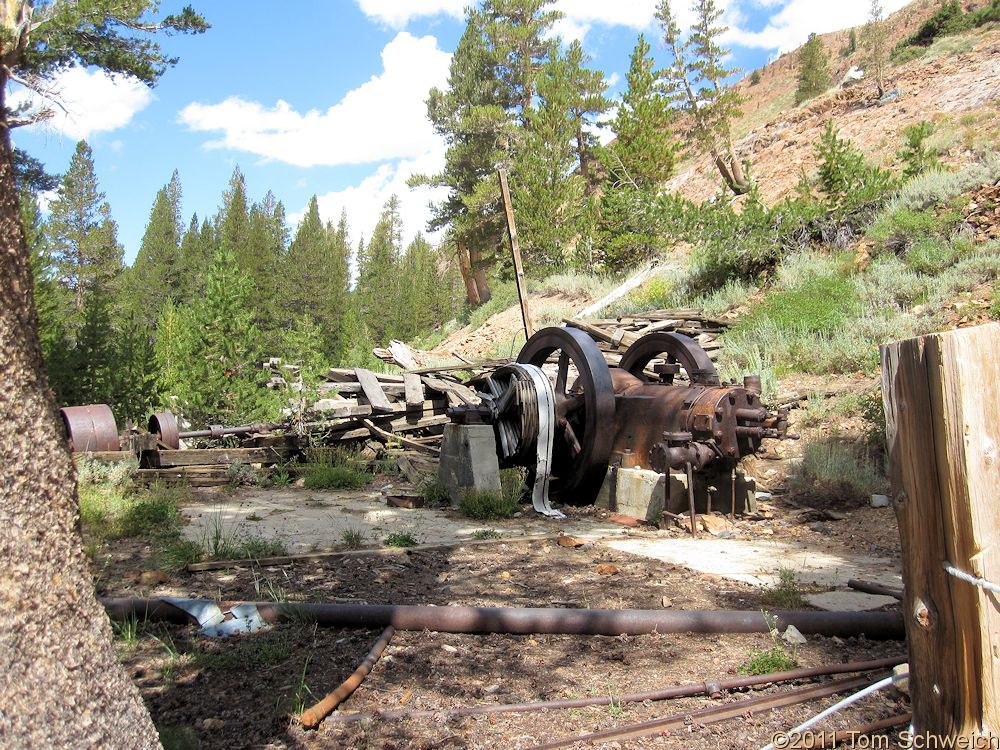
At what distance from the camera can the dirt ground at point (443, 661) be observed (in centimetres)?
256

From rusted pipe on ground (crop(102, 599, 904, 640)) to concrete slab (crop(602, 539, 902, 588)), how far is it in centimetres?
109

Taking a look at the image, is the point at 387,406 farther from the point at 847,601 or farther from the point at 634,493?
the point at 847,601

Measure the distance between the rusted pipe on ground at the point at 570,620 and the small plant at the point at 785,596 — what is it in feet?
1.12

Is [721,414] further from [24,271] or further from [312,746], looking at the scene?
[24,271]

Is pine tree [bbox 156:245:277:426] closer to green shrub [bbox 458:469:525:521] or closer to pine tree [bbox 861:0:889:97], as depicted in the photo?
green shrub [bbox 458:469:525:521]

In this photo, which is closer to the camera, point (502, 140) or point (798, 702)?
point (798, 702)

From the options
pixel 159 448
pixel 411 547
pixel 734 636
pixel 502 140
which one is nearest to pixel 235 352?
pixel 159 448

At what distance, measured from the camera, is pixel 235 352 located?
1606cm

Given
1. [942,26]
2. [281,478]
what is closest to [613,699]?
[281,478]

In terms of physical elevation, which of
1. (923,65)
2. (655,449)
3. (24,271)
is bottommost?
(655,449)

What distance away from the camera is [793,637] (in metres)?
3.26

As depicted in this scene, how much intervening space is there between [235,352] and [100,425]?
24.1ft

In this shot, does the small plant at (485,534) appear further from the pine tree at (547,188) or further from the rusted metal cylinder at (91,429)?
the pine tree at (547,188)

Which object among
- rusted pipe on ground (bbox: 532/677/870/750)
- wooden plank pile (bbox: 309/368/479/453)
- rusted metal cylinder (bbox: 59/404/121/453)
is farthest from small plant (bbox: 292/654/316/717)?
wooden plank pile (bbox: 309/368/479/453)
